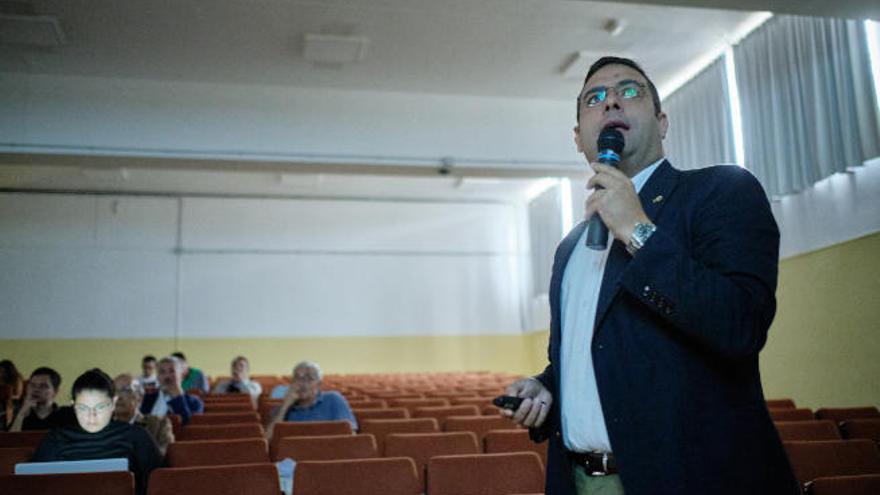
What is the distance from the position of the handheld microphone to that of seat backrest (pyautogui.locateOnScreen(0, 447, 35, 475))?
12.8 feet

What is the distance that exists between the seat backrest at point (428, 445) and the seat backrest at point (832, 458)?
169cm

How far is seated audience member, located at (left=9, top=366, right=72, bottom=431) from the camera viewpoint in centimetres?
534

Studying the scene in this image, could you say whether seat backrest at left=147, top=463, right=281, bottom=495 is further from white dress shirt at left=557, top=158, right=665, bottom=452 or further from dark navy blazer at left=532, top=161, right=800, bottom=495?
dark navy blazer at left=532, top=161, right=800, bottom=495

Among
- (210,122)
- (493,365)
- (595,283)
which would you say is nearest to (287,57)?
(210,122)

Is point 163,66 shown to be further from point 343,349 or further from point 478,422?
point 343,349

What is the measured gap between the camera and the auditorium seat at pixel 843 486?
2.55 m

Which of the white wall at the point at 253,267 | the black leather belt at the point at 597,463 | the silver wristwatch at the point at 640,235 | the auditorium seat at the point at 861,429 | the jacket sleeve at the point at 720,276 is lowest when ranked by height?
the auditorium seat at the point at 861,429

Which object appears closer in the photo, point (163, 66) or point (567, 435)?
point (567, 435)

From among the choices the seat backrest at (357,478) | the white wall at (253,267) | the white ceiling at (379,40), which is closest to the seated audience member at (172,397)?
the white ceiling at (379,40)

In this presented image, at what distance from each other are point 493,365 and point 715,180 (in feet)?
50.2

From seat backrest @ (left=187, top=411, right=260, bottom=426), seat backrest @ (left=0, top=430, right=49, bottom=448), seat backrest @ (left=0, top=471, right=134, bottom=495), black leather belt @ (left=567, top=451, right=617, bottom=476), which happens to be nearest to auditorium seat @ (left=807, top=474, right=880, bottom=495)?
black leather belt @ (left=567, top=451, right=617, bottom=476)

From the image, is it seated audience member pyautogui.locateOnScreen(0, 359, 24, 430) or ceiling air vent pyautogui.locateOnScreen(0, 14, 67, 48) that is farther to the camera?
ceiling air vent pyautogui.locateOnScreen(0, 14, 67, 48)

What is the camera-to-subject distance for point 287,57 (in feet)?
28.9

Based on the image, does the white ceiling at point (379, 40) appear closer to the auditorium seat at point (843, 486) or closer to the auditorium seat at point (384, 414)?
the auditorium seat at point (384, 414)
